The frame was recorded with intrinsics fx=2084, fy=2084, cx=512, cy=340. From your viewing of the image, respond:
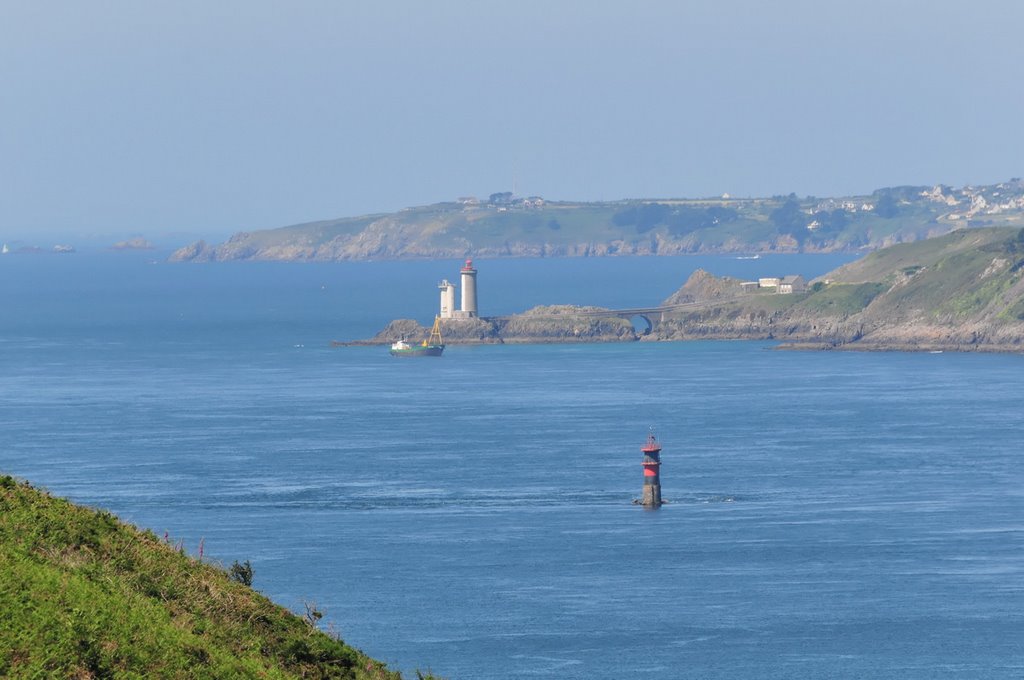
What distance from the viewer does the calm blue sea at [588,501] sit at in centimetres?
5325

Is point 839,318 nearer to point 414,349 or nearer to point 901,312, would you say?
point 901,312

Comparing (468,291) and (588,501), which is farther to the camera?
(468,291)

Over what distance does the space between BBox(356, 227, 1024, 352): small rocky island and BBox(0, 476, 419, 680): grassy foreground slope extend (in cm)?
15110

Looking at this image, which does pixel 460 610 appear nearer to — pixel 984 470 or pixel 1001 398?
pixel 984 470

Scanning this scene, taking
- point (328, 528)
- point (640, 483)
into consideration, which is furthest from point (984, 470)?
point (328, 528)

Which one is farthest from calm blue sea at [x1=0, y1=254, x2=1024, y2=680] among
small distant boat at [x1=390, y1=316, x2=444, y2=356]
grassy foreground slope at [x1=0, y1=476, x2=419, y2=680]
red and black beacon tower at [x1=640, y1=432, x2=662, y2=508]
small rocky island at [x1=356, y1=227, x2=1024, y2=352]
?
grassy foreground slope at [x1=0, y1=476, x2=419, y2=680]

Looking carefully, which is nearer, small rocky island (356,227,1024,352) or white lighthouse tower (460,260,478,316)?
small rocky island (356,227,1024,352)

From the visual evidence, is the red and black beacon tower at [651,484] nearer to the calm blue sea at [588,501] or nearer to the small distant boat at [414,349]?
the calm blue sea at [588,501]

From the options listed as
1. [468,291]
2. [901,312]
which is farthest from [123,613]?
[468,291]

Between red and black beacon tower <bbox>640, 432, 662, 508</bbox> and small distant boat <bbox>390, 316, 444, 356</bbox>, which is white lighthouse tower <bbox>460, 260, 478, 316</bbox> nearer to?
small distant boat <bbox>390, 316, 444, 356</bbox>

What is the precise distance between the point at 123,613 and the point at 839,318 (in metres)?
168

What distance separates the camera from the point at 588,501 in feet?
260

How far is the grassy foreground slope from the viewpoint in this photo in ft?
59.0

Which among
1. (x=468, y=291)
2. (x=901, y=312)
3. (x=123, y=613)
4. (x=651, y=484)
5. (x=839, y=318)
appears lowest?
(x=651, y=484)
